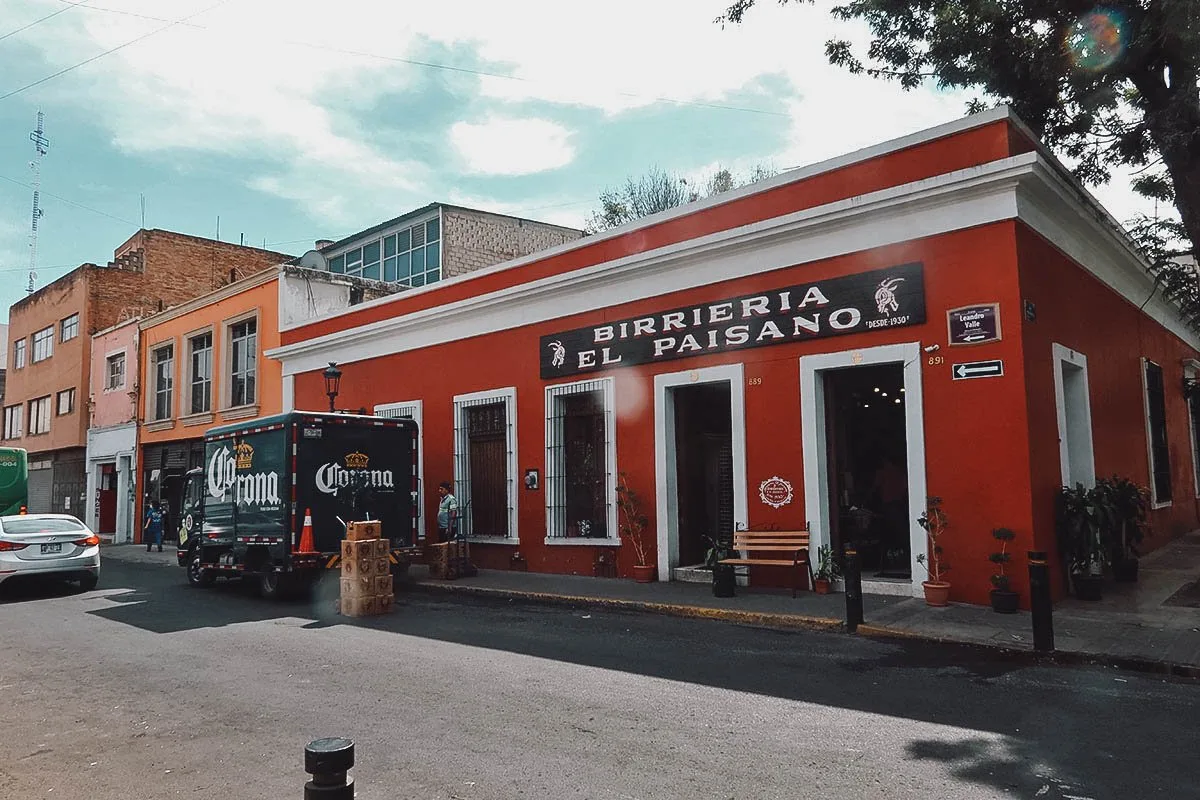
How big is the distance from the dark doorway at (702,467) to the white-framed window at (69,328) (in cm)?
2825

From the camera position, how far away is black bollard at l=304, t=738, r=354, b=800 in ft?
8.45

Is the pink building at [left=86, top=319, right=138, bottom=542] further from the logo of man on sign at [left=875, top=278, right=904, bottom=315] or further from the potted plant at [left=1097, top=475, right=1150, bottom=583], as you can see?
the potted plant at [left=1097, top=475, right=1150, bottom=583]

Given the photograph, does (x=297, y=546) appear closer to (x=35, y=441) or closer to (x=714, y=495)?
(x=714, y=495)

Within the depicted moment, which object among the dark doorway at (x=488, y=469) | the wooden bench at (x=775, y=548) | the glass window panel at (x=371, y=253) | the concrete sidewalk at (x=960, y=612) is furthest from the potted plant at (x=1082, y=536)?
the glass window panel at (x=371, y=253)

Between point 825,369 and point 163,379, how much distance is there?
24.2 meters

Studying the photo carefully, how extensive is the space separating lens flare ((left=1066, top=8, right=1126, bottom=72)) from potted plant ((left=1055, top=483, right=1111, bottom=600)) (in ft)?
17.6

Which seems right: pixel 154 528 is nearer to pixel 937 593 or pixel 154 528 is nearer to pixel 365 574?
pixel 365 574

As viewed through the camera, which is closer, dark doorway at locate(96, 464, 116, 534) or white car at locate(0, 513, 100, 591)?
white car at locate(0, 513, 100, 591)

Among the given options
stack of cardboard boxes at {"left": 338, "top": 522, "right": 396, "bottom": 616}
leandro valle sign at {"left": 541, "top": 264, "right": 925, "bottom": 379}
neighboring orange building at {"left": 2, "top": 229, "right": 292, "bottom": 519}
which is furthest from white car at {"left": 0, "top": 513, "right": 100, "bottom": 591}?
neighboring orange building at {"left": 2, "top": 229, "right": 292, "bottom": 519}

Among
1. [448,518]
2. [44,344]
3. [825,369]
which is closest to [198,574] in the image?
[448,518]

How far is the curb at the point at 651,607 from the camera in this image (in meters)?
9.32

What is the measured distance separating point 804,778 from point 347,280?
68.3 feet

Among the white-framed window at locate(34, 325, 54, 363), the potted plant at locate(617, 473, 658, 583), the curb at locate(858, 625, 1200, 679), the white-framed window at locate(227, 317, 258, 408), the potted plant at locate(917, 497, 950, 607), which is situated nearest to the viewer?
the curb at locate(858, 625, 1200, 679)

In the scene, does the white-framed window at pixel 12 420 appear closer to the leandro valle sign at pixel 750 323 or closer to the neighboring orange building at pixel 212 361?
the neighboring orange building at pixel 212 361
